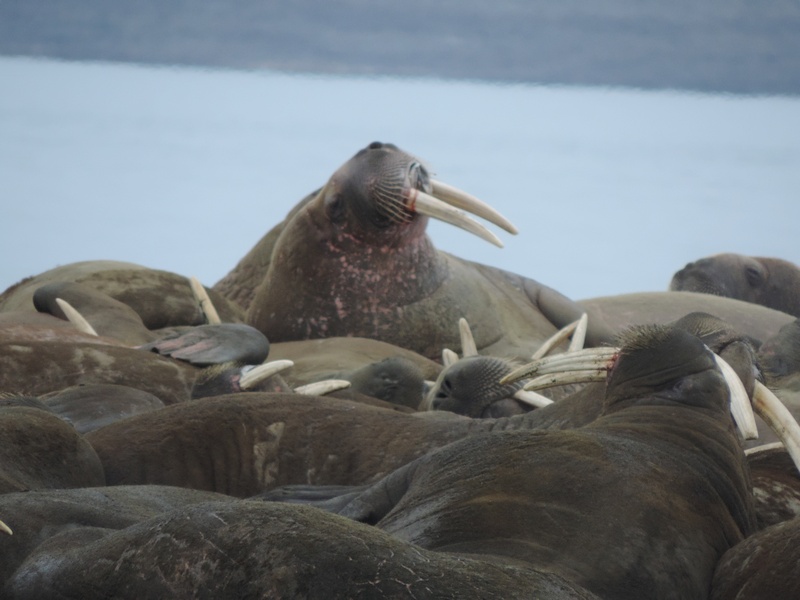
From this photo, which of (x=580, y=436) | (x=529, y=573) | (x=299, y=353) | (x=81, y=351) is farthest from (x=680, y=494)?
(x=299, y=353)

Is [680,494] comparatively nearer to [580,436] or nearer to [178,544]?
[580,436]

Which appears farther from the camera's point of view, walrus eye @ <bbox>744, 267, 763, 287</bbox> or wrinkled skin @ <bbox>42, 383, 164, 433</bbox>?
walrus eye @ <bbox>744, 267, 763, 287</bbox>

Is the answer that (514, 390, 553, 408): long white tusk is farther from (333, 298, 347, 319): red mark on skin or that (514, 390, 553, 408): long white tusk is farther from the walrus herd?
(333, 298, 347, 319): red mark on skin

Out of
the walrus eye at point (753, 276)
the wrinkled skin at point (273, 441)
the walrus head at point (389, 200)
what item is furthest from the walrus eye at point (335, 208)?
the walrus eye at point (753, 276)

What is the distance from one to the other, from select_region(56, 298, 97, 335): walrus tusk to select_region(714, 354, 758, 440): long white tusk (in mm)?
3527

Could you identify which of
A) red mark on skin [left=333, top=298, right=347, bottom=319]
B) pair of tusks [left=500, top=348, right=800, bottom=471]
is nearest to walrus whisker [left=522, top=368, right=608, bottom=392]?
pair of tusks [left=500, top=348, right=800, bottom=471]

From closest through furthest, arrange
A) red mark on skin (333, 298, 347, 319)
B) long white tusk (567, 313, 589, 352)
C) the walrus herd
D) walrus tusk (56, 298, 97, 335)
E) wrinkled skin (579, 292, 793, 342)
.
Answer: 1. the walrus herd
2. long white tusk (567, 313, 589, 352)
3. walrus tusk (56, 298, 97, 335)
4. red mark on skin (333, 298, 347, 319)
5. wrinkled skin (579, 292, 793, 342)

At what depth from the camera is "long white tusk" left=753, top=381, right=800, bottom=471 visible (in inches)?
127

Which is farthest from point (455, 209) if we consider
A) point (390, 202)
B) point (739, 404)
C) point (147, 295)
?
point (739, 404)

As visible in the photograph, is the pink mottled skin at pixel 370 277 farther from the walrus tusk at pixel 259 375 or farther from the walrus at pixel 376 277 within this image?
the walrus tusk at pixel 259 375

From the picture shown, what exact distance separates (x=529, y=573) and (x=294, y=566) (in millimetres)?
377

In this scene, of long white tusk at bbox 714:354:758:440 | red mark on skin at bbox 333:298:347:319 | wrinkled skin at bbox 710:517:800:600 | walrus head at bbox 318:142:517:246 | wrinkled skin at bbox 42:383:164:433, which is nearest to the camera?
wrinkled skin at bbox 710:517:800:600

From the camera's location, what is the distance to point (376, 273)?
7363 millimetres

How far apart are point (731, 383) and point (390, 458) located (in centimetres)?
97
